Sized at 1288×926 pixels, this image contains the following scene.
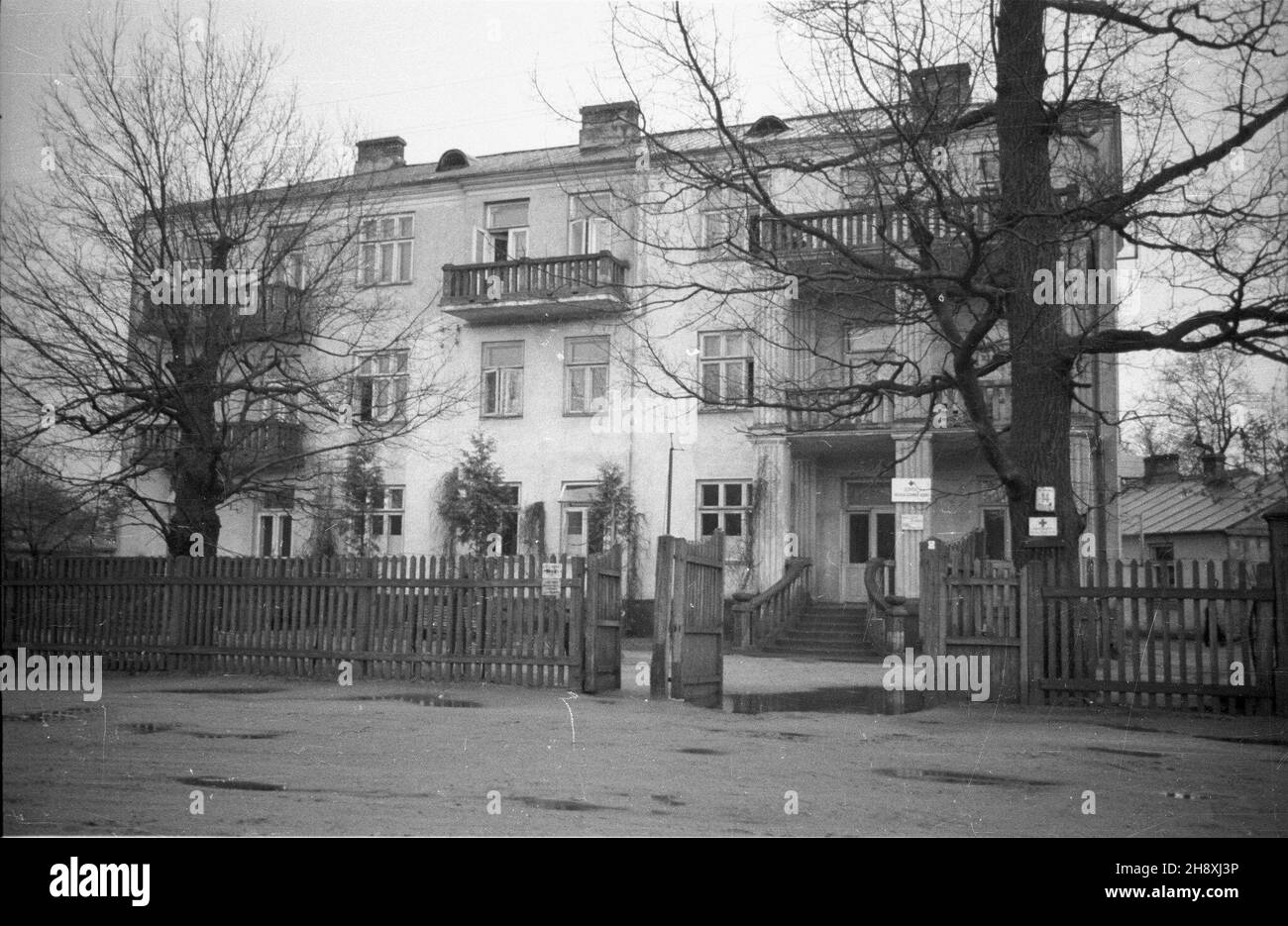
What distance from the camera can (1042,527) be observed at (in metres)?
12.1

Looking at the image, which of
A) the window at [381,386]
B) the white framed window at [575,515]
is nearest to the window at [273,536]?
the window at [381,386]

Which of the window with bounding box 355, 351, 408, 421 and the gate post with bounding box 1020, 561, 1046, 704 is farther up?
the window with bounding box 355, 351, 408, 421

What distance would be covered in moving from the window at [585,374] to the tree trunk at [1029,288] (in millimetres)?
9811

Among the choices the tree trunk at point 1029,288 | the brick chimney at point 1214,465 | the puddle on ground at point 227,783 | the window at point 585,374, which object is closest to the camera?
the puddle on ground at point 227,783

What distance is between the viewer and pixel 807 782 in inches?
261

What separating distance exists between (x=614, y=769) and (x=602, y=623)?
5038mm

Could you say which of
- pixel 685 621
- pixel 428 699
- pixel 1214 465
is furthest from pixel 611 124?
pixel 1214 465

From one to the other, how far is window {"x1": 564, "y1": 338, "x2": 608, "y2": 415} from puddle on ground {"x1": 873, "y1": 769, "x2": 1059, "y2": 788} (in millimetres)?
14384

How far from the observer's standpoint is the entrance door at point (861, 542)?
77.8 feet

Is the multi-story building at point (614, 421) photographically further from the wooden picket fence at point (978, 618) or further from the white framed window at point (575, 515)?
the wooden picket fence at point (978, 618)

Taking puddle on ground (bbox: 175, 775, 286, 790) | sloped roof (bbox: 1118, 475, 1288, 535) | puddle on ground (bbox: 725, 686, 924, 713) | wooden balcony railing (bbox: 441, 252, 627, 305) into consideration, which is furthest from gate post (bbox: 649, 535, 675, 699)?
sloped roof (bbox: 1118, 475, 1288, 535)

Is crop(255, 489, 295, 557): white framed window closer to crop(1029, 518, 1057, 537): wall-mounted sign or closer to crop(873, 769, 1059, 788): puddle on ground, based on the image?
crop(1029, 518, 1057, 537): wall-mounted sign

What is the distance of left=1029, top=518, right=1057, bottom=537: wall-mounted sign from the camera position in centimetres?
1207
